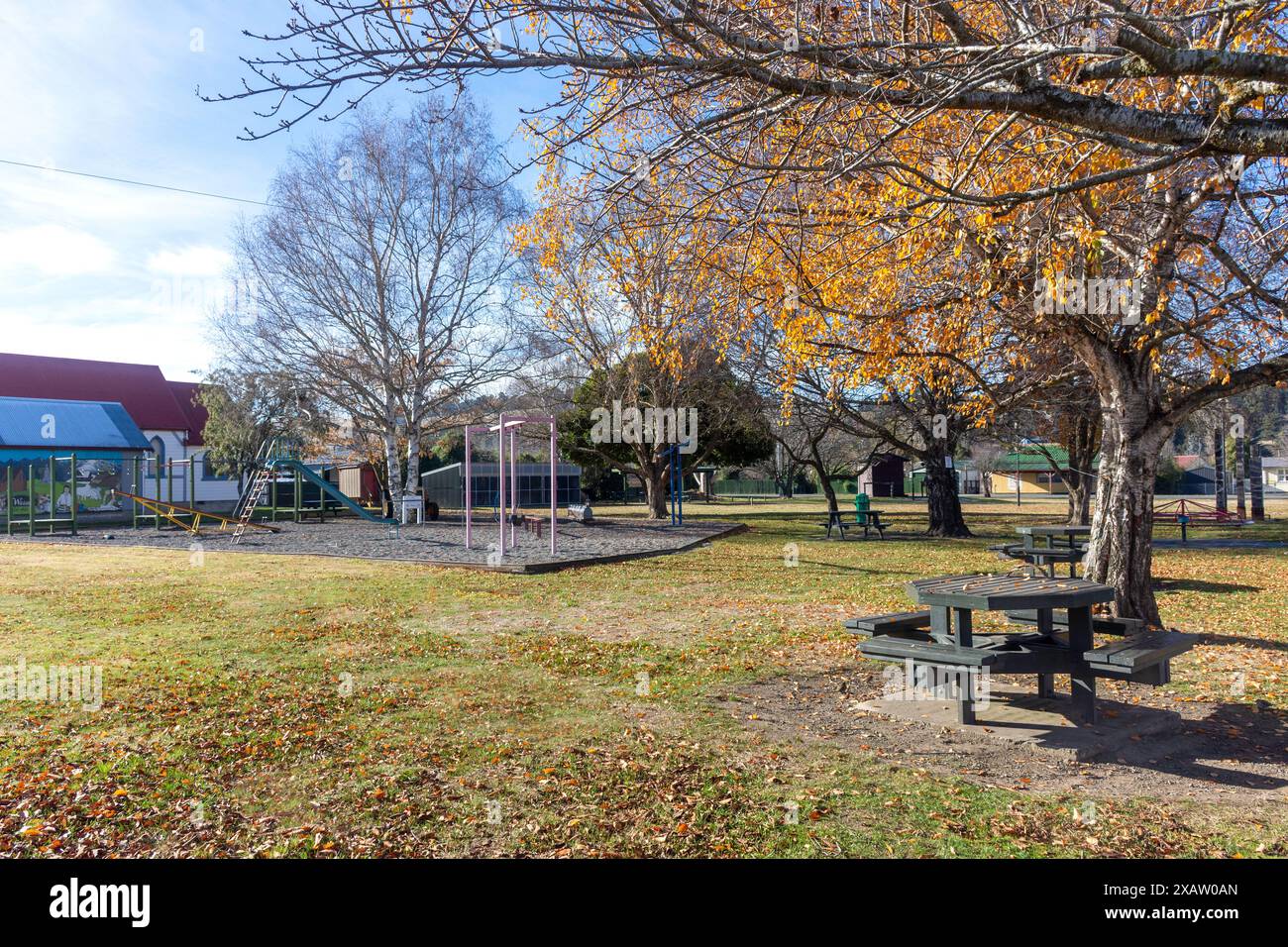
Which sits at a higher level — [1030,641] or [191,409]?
[191,409]

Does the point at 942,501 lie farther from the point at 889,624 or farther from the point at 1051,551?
the point at 889,624

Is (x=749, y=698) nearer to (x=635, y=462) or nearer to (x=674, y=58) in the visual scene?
(x=674, y=58)

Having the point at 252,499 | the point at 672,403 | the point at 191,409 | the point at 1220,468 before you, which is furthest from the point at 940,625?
the point at 191,409

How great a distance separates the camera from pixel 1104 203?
29.2 ft

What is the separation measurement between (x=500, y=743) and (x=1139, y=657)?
406 centimetres

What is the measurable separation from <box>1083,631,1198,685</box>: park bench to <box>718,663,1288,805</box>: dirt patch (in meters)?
0.42

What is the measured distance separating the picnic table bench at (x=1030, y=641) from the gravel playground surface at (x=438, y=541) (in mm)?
10206

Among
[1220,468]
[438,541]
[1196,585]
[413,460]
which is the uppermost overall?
[413,460]

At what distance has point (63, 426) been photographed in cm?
3716

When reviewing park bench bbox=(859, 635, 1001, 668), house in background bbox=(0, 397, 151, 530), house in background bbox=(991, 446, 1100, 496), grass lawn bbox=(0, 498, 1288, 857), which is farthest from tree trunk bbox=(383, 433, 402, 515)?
house in background bbox=(991, 446, 1100, 496)

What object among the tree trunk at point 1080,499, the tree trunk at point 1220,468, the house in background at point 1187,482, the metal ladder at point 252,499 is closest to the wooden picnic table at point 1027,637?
the tree trunk at point 1080,499

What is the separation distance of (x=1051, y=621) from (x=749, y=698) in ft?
7.96
